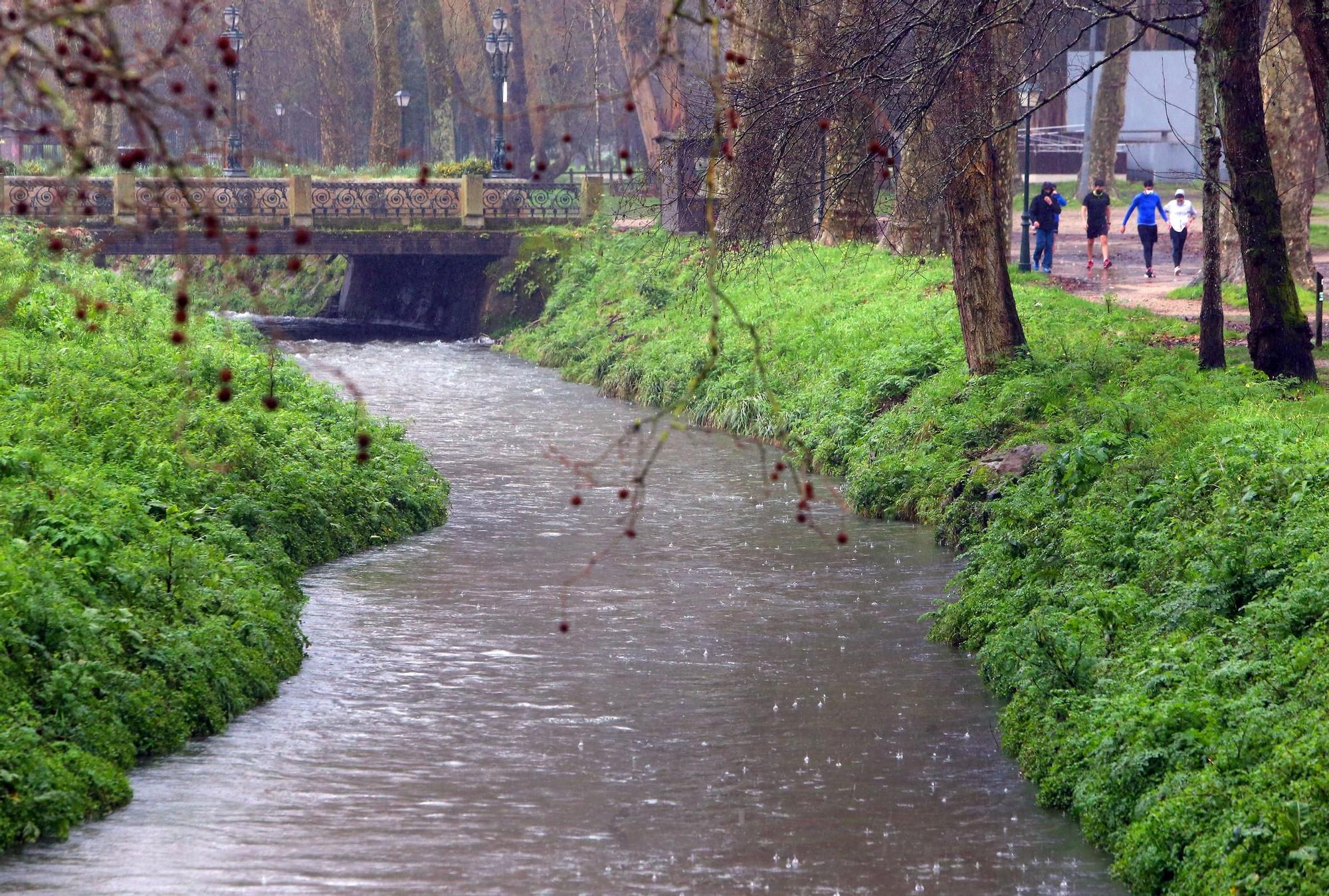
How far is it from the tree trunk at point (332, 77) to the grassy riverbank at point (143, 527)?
33133mm

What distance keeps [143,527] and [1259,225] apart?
1092 centimetres

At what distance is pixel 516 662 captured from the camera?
489 inches

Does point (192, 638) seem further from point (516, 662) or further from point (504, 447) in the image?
point (504, 447)

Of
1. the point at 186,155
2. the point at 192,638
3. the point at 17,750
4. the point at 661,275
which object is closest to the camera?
the point at 186,155

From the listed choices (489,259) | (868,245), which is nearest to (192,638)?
(868,245)

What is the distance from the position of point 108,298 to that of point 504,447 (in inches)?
227

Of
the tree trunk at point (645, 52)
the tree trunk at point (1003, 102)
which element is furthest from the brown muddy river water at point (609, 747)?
the tree trunk at point (645, 52)

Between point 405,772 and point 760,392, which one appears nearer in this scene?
point 405,772

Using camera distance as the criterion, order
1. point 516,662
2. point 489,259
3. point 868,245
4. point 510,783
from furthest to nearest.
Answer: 1. point 489,259
2. point 868,245
3. point 516,662
4. point 510,783

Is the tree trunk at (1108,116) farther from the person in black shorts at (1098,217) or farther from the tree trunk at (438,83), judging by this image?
the tree trunk at (438,83)

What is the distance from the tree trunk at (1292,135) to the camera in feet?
82.5

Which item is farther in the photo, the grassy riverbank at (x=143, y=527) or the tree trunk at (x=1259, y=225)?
the tree trunk at (x=1259, y=225)

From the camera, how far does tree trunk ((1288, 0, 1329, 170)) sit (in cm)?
1311

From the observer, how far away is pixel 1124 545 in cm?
1231
